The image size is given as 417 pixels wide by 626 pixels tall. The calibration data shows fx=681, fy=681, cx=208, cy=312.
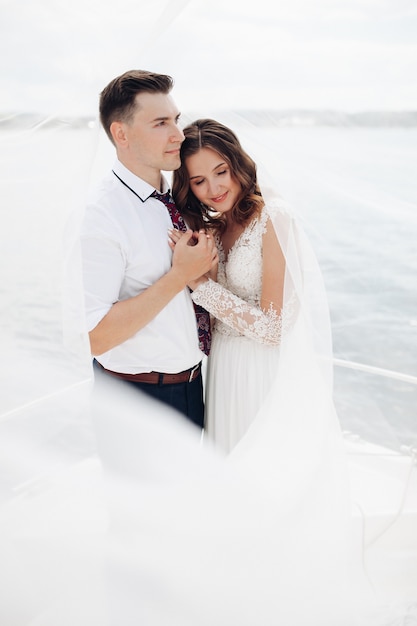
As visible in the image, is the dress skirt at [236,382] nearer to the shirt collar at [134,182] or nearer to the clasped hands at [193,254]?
the clasped hands at [193,254]

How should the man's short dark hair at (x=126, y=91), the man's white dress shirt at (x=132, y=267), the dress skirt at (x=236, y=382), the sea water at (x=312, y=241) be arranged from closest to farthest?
the sea water at (x=312, y=241)
the man's short dark hair at (x=126, y=91)
the man's white dress shirt at (x=132, y=267)
the dress skirt at (x=236, y=382)

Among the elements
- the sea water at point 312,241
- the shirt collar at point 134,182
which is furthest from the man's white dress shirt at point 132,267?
the sea water at point 312,241

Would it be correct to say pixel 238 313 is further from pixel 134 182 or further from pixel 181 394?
pixel 134 182

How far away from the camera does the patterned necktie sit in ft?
6.56

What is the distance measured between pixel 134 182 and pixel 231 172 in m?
0.29

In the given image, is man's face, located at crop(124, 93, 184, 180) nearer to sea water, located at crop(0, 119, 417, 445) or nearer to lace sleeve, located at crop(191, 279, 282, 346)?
sea water, located at crop(0, 119, 417, 445)

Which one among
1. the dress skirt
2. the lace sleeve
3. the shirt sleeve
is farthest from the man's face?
the dress skirt

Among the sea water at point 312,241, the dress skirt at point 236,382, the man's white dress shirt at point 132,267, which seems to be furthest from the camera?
the dress skirt at point 236,382

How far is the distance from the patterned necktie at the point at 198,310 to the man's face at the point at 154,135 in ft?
0.34

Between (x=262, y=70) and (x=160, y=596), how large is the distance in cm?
140

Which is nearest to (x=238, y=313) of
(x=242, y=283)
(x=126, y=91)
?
(x=242, y=283)

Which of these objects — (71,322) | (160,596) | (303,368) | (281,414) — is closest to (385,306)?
(303,368)

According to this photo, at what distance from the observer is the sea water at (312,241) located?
4.99 feet

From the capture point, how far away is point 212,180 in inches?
78.5
